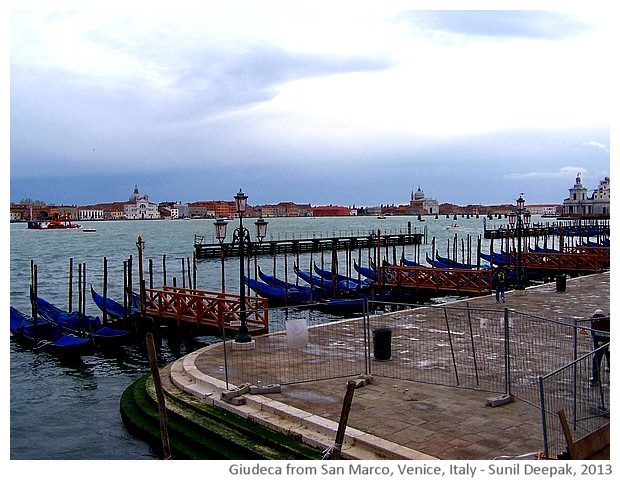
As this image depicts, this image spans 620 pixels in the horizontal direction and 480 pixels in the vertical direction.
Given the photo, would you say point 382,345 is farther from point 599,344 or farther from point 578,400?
point 578,400

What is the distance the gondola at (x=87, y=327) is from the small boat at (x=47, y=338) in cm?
28

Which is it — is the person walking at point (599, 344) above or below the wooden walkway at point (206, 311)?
above

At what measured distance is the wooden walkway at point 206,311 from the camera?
1553cm

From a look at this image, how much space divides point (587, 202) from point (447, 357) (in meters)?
124

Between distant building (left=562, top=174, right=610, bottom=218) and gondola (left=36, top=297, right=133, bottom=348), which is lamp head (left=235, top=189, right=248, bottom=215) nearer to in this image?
gondola (left=36, top=297, right=133, bottom=348)

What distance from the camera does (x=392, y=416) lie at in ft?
25.2

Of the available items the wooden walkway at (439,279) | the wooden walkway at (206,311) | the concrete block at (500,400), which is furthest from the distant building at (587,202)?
the concrete block at (500,400)

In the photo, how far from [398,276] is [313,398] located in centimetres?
1773

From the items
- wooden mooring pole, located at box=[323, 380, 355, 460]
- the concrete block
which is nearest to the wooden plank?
wooden mooring pole, located at box=[323, 380, 355, 460]

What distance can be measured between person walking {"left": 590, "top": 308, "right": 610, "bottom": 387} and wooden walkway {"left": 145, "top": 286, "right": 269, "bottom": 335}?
295 inches

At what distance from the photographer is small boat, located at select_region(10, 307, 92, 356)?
17.0 m

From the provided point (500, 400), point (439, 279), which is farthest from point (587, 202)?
point (500, 400)

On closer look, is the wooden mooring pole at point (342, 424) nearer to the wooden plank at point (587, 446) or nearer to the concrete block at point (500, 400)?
the wooden plank at point (587, 446)
